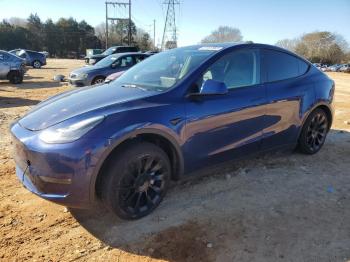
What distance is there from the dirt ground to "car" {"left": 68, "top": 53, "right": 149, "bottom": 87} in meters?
8.96

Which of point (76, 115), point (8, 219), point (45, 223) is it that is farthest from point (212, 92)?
point (8, 219)

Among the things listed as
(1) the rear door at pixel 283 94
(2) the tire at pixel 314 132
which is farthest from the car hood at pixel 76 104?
(2) the tire at pixel 314 132

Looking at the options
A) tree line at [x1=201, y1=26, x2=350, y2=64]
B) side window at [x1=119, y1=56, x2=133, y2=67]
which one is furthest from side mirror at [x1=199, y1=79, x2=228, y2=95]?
tree line at [x1=201, y1=26, x2=350, y2=64]

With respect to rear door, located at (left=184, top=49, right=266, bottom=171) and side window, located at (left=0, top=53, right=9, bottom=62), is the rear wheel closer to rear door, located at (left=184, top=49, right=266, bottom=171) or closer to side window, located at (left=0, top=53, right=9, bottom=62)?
rear door, located at (left=184, top=49, right=266, bottom=171)

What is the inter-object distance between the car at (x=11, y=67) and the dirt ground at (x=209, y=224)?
12544mm

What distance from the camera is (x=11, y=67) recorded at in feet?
53.2

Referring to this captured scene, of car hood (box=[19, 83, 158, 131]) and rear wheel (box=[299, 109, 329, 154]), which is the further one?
rear wheel (box=[299, 109, 329, 154])

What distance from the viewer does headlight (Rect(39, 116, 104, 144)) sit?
3.10 metres

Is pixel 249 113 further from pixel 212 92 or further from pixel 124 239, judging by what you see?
pixel 124 239

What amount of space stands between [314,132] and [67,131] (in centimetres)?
384

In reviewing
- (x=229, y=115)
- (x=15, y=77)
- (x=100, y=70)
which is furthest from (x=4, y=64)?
(x=229, y=115)

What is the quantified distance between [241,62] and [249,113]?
628 mm

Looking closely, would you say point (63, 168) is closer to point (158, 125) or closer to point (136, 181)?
point (136, 181)

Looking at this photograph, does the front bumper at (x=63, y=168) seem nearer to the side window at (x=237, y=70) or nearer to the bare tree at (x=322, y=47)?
the side window at (x=237, y=70)
